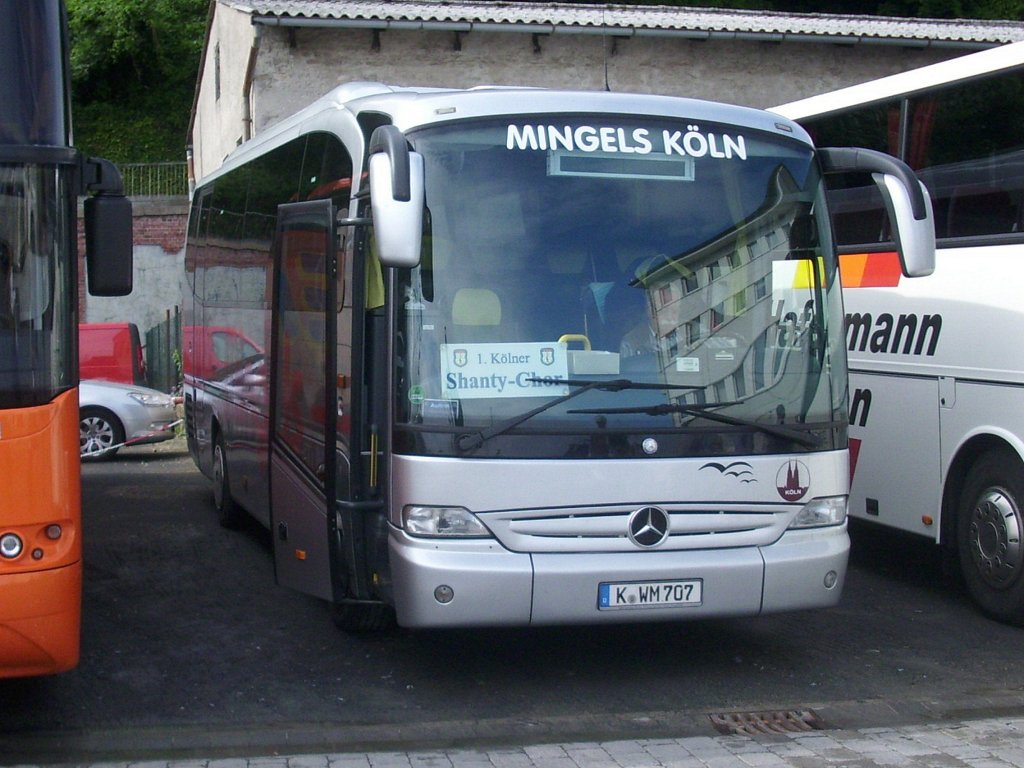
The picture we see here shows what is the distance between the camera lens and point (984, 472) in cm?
840

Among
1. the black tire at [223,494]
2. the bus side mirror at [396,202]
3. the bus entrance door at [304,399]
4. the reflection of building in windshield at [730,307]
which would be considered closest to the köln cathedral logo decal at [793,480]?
the reflection of building in windshield at [730,307]

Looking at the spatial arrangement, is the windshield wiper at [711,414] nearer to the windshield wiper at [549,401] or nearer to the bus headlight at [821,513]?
the windshield wiper at [549,401]

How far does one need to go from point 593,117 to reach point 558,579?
2.27 meters

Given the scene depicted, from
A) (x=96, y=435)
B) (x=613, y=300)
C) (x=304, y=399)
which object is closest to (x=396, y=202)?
(x=613, y=300)

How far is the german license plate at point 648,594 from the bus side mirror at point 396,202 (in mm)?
1779

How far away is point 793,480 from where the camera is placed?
6.66 metres

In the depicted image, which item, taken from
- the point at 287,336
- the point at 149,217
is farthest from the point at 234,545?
the point at 149,217

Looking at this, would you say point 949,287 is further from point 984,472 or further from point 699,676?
point 699,676

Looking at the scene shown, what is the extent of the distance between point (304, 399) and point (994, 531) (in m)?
4.26

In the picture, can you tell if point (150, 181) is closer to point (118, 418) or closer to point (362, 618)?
point (118, 418)

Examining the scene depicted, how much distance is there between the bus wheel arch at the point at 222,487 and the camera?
11.3 meters

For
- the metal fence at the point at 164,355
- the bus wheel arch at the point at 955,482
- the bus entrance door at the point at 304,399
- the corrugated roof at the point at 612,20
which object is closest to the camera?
the bus entrance door at the point at 304,399

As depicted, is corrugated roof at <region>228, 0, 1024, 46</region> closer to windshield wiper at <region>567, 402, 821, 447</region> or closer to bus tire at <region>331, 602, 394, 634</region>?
bus tire at <region>331, 602, 394, 634</region>

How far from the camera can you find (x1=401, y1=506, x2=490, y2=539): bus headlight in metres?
6.24
